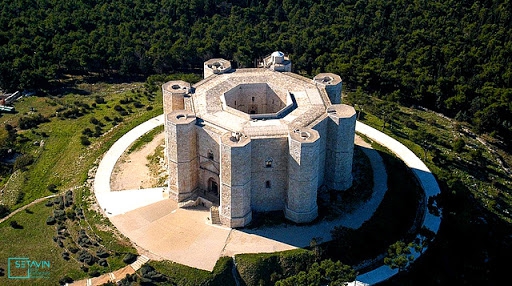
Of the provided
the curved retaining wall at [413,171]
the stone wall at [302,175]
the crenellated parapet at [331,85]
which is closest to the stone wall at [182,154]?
the stone wall at [302,175]

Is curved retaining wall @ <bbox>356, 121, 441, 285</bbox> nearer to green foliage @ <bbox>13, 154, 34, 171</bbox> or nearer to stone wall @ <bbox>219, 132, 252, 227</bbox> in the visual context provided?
stone wall @ <bbox>219, 132, 252, 227</bbox>

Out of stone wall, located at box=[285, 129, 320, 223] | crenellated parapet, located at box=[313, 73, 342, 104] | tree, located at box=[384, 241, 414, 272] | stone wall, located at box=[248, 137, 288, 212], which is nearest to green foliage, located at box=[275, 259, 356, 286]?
tree, located at box=[384, 241, 414, 272]

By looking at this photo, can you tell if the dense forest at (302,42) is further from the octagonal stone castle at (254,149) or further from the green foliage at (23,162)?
the octagonal stone castle at (254,149)

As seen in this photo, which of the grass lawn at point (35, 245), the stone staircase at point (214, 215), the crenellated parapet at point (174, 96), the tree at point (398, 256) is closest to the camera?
the tree at point (398, 256)

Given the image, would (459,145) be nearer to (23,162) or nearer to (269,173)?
(269,173)

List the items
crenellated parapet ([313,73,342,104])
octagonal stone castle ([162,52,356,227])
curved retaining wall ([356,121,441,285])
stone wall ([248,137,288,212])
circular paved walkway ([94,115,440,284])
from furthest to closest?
crenellated parapet ([313,73,342,104]) → stone wall ([248,137,288,212]) → octagonal stone castle ([162,52,356,227]) → curved retaining wall ([356,121,441,285]) → circular paved walkway ([94,115,440,284])

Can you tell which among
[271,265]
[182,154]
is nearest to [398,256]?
[271,265]
